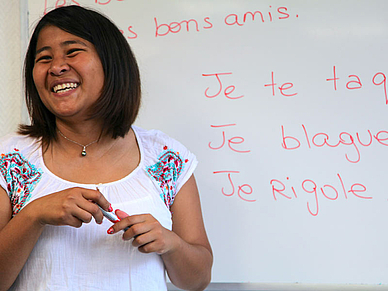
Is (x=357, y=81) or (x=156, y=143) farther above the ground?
(x=357, y=81)

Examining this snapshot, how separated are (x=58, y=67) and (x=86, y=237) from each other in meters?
0.30

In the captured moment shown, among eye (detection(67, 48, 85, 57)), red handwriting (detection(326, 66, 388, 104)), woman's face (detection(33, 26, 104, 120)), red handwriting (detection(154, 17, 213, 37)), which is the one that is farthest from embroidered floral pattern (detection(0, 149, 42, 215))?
red handwriting (detection(326, 66, 388, 104))

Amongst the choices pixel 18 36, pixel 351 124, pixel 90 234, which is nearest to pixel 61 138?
pixel 90 234

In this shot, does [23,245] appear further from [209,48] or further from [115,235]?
[209,48]

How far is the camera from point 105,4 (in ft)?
4.08

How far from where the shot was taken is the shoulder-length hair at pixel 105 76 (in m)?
0.83

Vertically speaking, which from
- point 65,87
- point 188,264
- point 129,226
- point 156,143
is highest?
point 65,87

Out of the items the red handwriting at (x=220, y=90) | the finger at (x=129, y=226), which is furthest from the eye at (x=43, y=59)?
the red handwriting at (x=220, y=90)

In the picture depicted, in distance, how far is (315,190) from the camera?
1.17 m

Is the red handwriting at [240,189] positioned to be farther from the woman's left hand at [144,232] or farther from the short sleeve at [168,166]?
the woman's left hand at [144,232]

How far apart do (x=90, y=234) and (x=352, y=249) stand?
2.29 ft

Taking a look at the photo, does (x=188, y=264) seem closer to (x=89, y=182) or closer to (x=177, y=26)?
(x=89, y=182)

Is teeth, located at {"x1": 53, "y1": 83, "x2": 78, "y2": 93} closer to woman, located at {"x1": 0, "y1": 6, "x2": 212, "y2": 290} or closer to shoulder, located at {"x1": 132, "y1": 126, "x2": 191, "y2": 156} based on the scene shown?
woman, located at {"x1": 0, "y1": 6, "x2": 212, "y2": 290}

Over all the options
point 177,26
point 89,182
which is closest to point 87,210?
point 89,182
